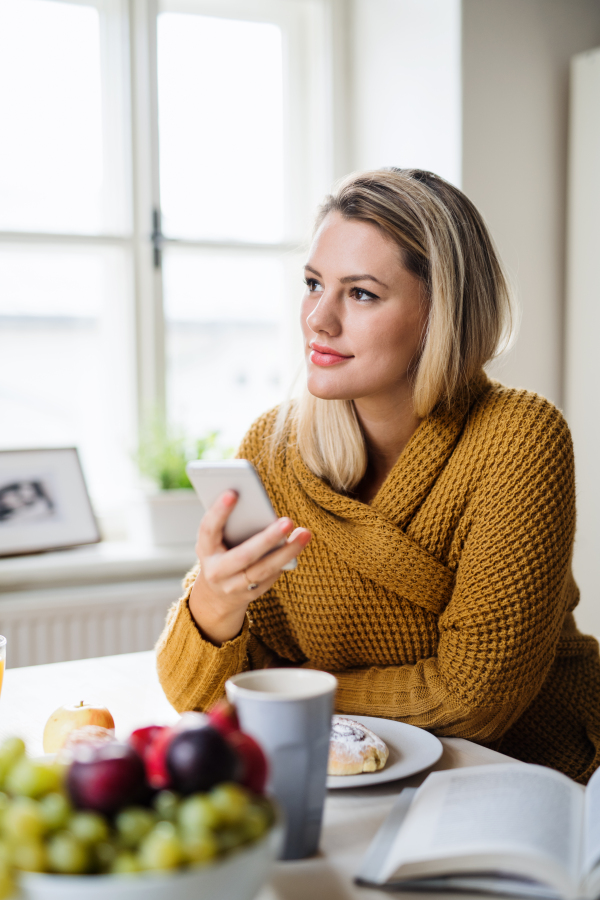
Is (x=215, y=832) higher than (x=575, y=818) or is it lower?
higher

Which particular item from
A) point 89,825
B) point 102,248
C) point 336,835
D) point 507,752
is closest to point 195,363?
point 102,248

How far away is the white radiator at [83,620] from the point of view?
2055mm

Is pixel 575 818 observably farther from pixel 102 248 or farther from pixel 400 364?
Result: pixel 102 248

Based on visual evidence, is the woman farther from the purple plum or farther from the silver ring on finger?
the purple plum

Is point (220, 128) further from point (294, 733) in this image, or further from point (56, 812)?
point (56, 812)

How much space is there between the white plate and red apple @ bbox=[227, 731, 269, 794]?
0.28 m

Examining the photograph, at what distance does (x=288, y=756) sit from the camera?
0.59 m

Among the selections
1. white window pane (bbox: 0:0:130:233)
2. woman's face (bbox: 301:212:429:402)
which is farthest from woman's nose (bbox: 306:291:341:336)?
white window pane (bbox: 0:0:130:233)

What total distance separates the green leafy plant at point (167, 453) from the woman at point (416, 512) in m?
0.90

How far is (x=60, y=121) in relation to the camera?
7.77ft

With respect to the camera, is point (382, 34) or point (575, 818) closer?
point (575, 818)

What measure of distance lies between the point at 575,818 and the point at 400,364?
2.44 feet


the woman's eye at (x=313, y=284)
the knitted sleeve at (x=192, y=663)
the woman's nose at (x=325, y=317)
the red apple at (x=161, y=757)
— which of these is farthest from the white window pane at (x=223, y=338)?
the red apple at (x=161, y=757)

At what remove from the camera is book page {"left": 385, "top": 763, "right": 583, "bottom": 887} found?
22.2 inches
